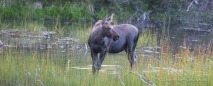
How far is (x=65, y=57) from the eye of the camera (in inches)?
577

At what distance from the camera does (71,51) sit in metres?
16.3

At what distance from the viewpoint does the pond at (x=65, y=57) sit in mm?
9750

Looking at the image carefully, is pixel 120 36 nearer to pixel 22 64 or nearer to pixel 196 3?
pixel 22 64

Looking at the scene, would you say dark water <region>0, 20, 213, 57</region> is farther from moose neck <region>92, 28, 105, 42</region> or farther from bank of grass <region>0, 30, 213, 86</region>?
bank of grass <region>0, 30, 213, 86</region>

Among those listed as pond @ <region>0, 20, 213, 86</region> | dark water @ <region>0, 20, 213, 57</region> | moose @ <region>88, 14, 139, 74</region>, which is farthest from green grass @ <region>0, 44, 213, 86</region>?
dark water @ <region>0, 20, 213, 57</region>

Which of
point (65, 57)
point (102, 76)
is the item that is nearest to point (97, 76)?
point (102, 76)

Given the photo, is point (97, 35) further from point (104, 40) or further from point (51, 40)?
point (51, 40)

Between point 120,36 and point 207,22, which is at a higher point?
point 120,36

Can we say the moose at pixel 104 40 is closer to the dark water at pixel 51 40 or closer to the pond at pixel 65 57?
the pond at pixel 65 57

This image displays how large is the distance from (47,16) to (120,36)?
17123mm

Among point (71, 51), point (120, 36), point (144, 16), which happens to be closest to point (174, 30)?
point (144, 16)

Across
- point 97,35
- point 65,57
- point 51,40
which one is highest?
point 97,35

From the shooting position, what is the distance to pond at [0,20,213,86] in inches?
384

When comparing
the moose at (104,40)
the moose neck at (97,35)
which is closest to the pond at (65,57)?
the moose at (104,40)
